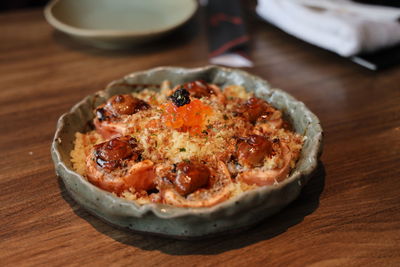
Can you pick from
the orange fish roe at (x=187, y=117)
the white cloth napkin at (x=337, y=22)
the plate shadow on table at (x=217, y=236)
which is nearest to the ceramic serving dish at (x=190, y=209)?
the plate shadow on table at (x=217, y=236)

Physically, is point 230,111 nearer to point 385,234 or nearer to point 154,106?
point 154,106

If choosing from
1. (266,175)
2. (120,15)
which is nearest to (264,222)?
(266,175)

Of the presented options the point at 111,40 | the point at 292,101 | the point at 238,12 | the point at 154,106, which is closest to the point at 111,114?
the point at 154,106

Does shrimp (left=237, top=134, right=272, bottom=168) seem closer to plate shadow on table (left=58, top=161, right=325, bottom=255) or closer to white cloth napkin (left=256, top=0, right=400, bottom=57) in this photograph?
plate shadow on table (left=58, top=161, right=325, bottom=255)

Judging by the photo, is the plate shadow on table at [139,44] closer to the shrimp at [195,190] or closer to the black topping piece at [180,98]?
the black topping piece at [180,98]

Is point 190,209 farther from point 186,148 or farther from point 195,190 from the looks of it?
point 186,148

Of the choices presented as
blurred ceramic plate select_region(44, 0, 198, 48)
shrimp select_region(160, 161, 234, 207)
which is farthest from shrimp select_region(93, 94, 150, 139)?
blurred ceramic plate select_region(44, 0, 198, 48)

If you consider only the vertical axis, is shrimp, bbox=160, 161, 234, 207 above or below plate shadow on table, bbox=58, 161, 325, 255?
above
